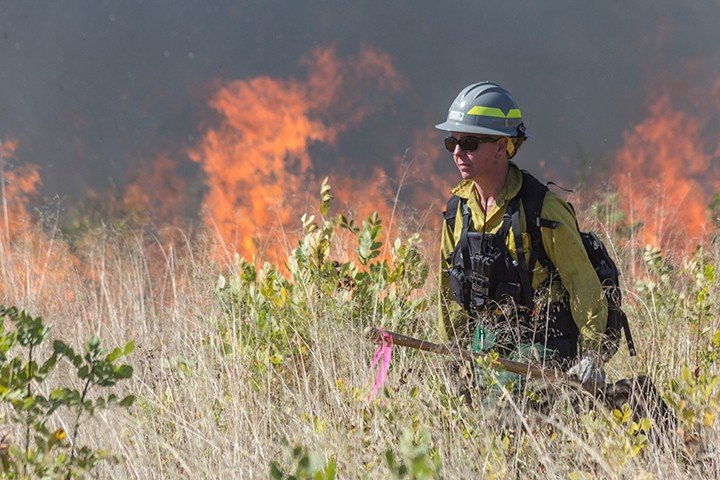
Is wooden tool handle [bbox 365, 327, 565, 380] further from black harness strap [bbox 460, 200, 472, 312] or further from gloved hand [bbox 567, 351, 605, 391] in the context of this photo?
black harness strap [bbox 460, 200, 472, 312]

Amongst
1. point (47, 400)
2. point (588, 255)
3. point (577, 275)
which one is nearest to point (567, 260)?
point (577, 275)

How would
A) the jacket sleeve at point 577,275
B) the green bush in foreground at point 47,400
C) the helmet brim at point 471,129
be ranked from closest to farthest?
the green bush in foreground at point 47,400
the jacket sleeve at point 577,275
the helmet brim at point 471,129

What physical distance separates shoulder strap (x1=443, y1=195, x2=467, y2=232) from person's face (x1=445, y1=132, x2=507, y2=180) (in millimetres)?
198

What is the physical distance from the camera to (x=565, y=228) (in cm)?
338

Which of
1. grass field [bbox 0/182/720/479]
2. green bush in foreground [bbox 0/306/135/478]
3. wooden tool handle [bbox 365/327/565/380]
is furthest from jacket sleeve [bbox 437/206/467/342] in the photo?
green bush in foreground [bbox 0/306/135/478]

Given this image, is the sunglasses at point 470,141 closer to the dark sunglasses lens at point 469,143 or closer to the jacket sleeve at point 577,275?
the dark sunglasses lens at point 469,143

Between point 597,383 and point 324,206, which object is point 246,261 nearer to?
point 324,206

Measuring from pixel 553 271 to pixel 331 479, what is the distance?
1.93m

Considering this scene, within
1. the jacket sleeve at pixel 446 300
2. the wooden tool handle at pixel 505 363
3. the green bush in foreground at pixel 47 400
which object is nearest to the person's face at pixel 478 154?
the jacket sleeve at pixel 446 300

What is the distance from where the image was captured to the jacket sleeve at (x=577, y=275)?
339cm

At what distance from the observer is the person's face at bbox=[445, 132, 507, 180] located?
3.55 m

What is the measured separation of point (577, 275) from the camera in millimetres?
3402

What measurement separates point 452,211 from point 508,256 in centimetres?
39

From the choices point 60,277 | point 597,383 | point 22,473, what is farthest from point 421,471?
point 60,277
